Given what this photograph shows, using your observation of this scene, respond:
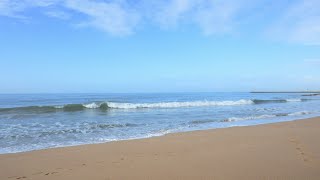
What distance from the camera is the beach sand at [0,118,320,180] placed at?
5477 millimetres

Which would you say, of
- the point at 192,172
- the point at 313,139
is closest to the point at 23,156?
the point at 192,172

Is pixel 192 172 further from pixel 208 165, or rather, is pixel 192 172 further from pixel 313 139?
pixel 313 139

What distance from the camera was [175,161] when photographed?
253 inches

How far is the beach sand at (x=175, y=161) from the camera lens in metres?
5.48

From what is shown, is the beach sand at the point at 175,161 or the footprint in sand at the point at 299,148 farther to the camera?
the footprint in sand at the point at 299,148

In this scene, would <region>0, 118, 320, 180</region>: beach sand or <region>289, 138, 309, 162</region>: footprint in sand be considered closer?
<region>0, 118, 320, 180</region>: beach sand

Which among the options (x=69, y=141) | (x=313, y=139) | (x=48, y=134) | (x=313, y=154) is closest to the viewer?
(x=313, y=154)

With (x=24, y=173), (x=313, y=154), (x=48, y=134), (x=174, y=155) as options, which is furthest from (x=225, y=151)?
(x=48, y=134)

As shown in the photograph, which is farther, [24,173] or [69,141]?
[69,141]

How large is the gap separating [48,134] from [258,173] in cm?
840

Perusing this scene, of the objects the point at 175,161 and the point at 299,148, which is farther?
the point at 299,148

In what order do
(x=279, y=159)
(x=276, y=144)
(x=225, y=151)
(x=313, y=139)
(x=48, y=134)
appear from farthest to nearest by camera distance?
(x=48, y=134)
(x=313, y=139)
(x=276, y=144)
(x=225, y=151)
(x=279, y=159)

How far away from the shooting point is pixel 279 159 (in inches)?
255

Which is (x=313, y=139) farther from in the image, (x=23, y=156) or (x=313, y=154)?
(x=23, y=156)
